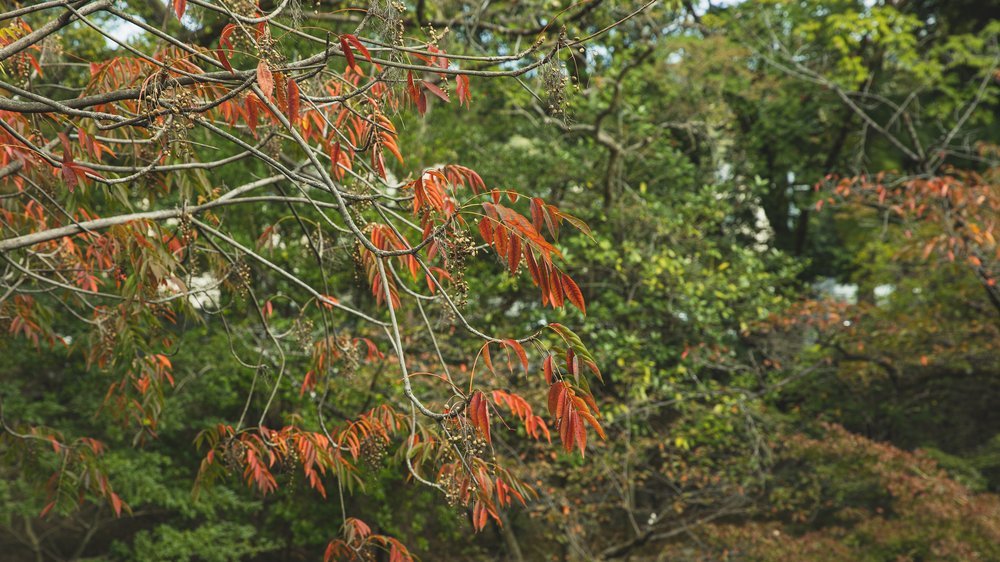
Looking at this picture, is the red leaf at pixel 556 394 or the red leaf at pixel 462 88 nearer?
the red leaf at pixel 556 394

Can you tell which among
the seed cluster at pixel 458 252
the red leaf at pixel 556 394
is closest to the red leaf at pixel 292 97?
the seed cluster at pixel 458 252

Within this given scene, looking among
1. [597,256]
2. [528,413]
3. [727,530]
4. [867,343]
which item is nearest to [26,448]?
[528,413]

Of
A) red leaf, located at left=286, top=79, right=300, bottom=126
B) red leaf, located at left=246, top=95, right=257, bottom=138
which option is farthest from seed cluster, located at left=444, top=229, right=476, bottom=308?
red leaf, located at left=246, top=95, right=257, bottom=138

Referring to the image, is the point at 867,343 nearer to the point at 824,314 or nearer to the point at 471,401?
the point at 824,314

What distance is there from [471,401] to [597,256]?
516 cm

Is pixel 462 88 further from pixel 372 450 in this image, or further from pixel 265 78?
pixel 372 450

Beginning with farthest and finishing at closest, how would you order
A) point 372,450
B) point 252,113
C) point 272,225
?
point 272,225 < point 372,450 < point 252,113

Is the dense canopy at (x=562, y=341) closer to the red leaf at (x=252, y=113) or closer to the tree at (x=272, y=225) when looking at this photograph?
the tree at (x=272, y=225)

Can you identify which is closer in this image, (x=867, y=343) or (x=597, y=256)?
(x=597, y=256)

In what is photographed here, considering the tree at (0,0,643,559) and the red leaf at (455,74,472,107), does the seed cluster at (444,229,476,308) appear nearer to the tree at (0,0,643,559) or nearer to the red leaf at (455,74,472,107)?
the tree at (0,0,643,559)

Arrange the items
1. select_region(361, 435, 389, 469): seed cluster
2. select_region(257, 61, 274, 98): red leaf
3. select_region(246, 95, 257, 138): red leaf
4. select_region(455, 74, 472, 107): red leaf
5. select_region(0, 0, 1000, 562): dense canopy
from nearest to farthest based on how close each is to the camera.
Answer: select_region(257, 61, 274, 98): red leaf < select_region(246, 95, 257, 138): red leaf < select_region(455, 74, 472, 107): red leaf < select_region(361, 435, 389, 469): seed cluster < select_region(0, 0, 1000, 562): dense canopy

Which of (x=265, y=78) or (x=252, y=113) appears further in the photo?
(x=252, y=113)

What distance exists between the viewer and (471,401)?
6.05 feet

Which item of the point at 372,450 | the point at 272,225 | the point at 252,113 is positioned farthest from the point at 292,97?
the point at 272,225
